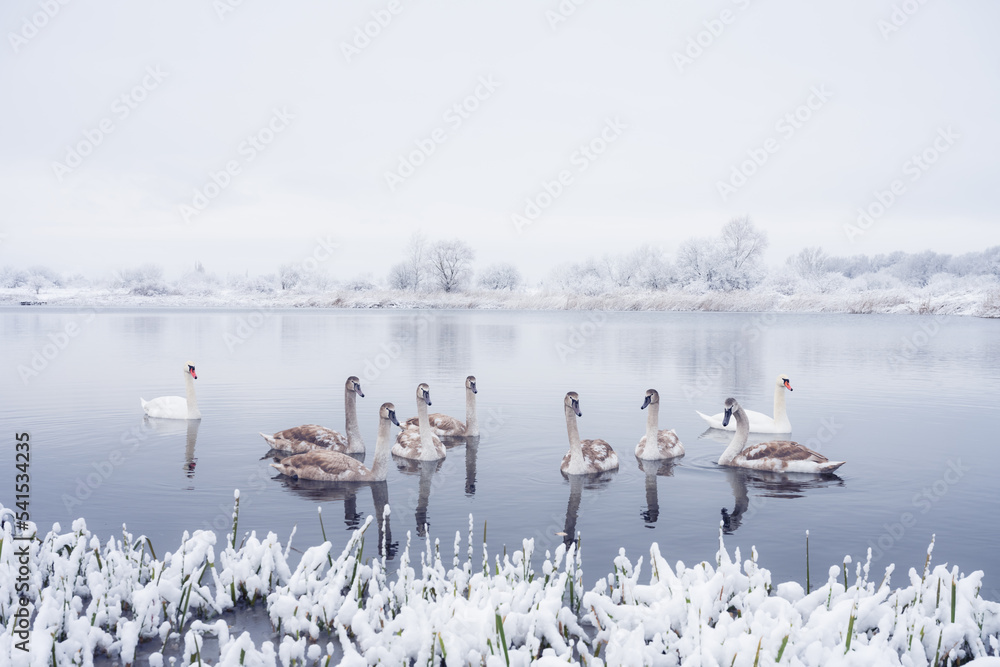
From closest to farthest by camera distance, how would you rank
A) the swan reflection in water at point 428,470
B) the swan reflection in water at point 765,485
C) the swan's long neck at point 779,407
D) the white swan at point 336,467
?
the swan reflection in water at point 428,470
the swan reflection in water at point 765,485
the white swan at point 336,467
the swan's long neck at point 779,407

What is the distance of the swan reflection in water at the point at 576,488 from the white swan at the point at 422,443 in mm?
2312

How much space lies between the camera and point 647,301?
66.9m

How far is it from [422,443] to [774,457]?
5.35m

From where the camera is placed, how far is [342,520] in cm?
868

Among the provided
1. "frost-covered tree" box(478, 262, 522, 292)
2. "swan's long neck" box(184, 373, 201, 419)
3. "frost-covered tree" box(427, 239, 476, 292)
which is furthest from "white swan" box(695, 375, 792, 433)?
"frost-covered tree" box(478, 262, 522, 292)

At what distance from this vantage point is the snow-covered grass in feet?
14.2

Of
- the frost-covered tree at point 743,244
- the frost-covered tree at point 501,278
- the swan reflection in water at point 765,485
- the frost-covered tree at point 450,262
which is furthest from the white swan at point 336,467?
the frost-covered tree at point 501,278

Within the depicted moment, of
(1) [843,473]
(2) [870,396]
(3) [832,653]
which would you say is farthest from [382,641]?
(2) [870,396]

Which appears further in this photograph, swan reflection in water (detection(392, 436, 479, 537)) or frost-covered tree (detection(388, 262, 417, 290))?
frost-covered tree (detection(388, 262, 417, 290))

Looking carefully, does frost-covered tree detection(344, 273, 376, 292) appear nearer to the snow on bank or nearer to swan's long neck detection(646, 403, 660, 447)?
the snow on bank

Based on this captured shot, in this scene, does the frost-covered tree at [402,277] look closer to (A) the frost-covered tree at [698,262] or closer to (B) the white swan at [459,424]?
(A) the frost-covered tree at [698,262]

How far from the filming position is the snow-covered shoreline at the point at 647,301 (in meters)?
63.3

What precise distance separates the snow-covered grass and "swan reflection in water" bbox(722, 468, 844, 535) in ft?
12.6

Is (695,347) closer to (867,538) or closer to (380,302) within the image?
(867,538)
